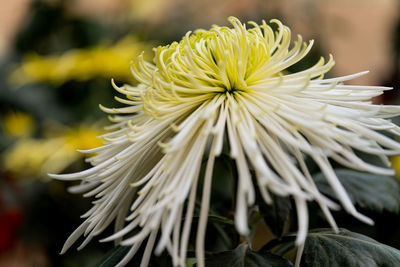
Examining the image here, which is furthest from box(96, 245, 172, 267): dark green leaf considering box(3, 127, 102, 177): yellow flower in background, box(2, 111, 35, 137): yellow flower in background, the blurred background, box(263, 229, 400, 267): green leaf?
box(2, 111, 35, 137): yellow flower in background

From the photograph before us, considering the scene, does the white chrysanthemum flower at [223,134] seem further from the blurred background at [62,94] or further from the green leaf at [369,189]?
the blurred background at [62,94]

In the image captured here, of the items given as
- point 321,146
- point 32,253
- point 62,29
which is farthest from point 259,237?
point 62,29

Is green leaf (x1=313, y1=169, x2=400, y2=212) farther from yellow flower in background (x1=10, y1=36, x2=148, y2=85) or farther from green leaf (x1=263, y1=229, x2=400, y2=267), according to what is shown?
yellow flower in background (x1=10, y1=36, x2=148, y2=85)

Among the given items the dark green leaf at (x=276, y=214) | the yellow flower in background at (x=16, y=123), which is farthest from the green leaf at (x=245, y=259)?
the yellow flower in background at (x=16, y=123)

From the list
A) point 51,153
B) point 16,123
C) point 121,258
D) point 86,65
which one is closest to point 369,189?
point 121,258

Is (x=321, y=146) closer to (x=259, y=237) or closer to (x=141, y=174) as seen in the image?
(x=141, y=174)

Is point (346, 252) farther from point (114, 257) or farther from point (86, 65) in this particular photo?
point (86, 65)
